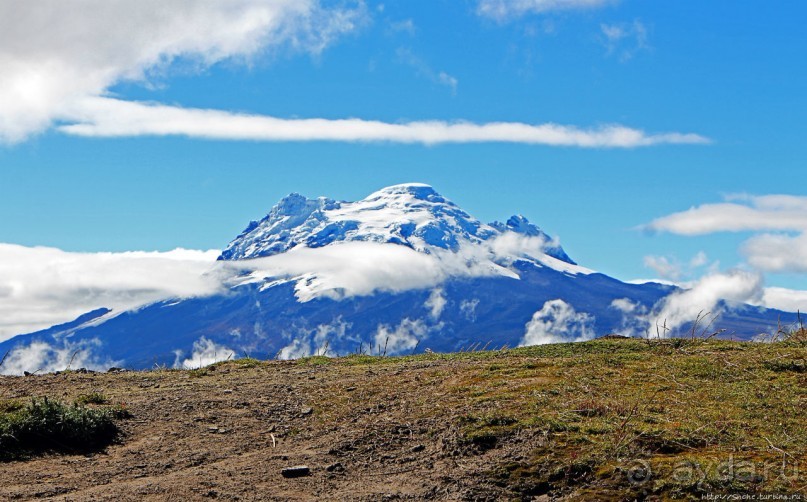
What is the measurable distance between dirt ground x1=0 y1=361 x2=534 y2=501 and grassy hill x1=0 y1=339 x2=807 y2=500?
0.04 metres

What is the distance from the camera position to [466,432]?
15.1 metres

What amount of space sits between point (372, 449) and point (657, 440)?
4850mm

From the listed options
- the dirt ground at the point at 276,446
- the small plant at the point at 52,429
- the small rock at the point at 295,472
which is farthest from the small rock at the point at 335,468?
the small plant at the point at 52,429

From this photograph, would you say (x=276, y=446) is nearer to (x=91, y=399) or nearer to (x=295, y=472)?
(x=295, y=472)

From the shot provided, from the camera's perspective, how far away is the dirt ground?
13.8 meters

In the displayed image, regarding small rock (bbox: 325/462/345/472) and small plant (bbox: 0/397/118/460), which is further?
small plant (bbox: 0/397/118/460)

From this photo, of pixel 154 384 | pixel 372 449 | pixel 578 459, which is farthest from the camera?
pixel 154 384

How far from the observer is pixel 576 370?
65.0 feet

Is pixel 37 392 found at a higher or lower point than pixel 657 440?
higher

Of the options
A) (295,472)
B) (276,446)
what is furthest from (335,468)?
(276,446)

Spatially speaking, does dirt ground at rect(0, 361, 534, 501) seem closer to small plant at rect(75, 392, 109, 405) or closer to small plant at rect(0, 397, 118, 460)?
small plant at rect(0, 397, 118, 460)

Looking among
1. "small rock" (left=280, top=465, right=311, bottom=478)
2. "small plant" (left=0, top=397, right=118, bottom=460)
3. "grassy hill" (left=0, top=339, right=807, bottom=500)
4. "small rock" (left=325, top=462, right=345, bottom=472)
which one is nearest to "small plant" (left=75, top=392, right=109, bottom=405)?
"grassy hill" (left=0, top=339, right=807, bottom=500)

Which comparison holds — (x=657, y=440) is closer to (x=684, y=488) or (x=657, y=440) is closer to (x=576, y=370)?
(x=684, y=488)

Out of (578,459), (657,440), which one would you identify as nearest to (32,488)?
(578,459)
